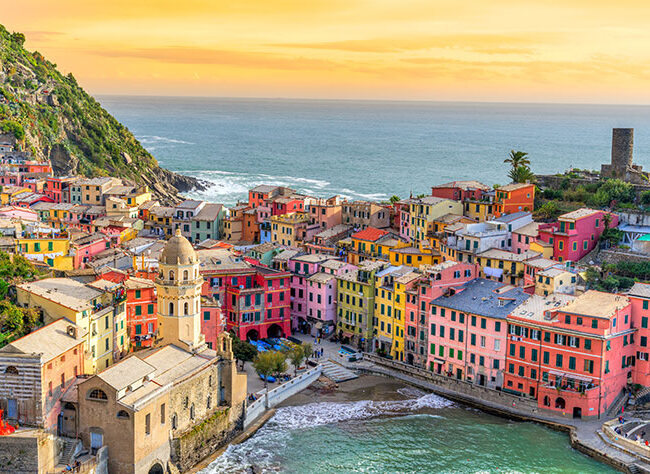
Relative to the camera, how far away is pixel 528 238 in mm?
68812

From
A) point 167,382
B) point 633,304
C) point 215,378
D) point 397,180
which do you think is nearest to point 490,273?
point 633,304

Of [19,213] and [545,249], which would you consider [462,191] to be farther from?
[19,213]

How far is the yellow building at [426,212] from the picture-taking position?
7556 centimetres

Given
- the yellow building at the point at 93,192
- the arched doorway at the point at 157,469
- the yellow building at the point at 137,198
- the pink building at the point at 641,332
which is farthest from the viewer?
the yellow building at the point at 93,192

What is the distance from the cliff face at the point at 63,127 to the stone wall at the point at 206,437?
7025cm

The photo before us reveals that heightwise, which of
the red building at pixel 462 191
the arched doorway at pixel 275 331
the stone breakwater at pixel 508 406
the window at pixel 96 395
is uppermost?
the red building at pixel 462 191

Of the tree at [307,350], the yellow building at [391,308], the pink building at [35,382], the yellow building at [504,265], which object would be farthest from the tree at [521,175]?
the pink building at [35,382]

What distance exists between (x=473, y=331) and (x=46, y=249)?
33.3 m

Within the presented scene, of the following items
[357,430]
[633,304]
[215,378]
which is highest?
[633,304]

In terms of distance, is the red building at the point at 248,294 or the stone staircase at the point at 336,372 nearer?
the stone staircase at the point at 336,372

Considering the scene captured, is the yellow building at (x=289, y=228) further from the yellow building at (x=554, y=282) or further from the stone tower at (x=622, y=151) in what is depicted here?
the stone tower at (x=622, y=151)

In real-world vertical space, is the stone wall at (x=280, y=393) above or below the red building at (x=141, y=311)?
below

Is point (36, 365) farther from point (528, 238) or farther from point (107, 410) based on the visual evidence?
point (528, 238)

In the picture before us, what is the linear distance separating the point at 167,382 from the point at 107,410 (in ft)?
13.4
